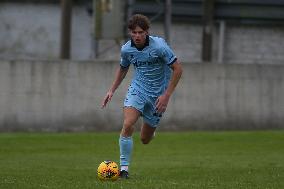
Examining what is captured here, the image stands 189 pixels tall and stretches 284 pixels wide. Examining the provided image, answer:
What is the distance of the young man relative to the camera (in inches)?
504

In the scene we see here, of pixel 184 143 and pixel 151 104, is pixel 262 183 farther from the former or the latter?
pixel 184 143

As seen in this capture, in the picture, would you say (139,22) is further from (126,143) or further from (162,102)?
(126,143)

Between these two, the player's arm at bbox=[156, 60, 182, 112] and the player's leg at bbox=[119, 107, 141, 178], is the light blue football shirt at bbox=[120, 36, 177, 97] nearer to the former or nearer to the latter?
the player's arm at bbox=[156, 60, 182, 112]

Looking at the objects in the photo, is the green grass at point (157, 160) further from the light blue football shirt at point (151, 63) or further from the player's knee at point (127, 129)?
the light blue football shirt at point (151, 63)

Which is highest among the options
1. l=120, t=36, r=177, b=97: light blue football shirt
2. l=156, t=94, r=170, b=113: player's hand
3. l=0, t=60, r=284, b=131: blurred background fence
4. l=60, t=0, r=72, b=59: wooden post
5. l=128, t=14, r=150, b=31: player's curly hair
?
l=128, t=14, r=150, b=31: player's curly hair

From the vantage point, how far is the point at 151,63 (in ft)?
43.2

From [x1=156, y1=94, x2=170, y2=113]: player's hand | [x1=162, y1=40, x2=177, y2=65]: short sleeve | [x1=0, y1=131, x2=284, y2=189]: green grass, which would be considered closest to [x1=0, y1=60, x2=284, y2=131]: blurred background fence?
[x1=0, y1=131, x2=284, y2=189]: green grass

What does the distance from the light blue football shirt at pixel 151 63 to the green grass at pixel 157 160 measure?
1.19 metres

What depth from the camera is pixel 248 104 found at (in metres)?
24.9

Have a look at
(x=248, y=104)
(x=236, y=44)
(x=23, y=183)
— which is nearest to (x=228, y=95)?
(x=248, y=104)

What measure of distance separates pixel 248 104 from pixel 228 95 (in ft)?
1.83

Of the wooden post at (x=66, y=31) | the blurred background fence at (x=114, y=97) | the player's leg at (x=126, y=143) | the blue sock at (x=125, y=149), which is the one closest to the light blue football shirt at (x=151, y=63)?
the player's leg at (x=126, y=143)

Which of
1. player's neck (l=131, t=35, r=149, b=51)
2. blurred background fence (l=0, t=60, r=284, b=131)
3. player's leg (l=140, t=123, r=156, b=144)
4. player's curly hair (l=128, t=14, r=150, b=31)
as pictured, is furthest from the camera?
blurred background fence (l=0, t=60, r=284, b=131)

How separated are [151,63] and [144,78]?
0.25 metres
